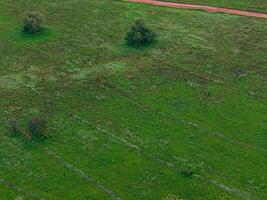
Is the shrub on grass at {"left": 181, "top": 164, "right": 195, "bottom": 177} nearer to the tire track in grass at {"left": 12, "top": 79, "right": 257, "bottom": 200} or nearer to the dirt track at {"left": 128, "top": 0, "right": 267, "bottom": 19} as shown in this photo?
the tire track in grass at {"left": 12, "top": 79, "right": 257, "bottom": 200}

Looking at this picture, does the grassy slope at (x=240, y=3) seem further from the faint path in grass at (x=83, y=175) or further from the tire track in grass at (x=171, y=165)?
the faint path in grass at (x=83, y=175)

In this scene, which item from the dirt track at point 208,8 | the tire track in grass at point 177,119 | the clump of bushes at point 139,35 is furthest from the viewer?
the dirt track at point 208,8

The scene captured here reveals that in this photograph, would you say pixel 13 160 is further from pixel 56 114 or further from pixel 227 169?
pixel 227 169

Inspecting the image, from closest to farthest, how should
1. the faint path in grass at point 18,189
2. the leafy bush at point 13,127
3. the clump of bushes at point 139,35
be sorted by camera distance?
the faint path in grass at point 18,189, the leafy bush at point 13,127, the clump of bushes at point 139,35

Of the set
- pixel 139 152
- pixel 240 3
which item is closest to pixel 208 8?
pixel 240 3

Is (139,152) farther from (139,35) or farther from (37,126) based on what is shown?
(139,35)

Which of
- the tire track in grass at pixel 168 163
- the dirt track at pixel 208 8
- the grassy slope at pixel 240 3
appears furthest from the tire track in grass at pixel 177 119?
the grassy slope at pixel 240 3

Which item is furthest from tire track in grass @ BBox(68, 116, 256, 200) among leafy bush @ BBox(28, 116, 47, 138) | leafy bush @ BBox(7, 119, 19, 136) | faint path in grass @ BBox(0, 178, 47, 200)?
faint path in grass @ BBox(0, 178, 47, 200)
